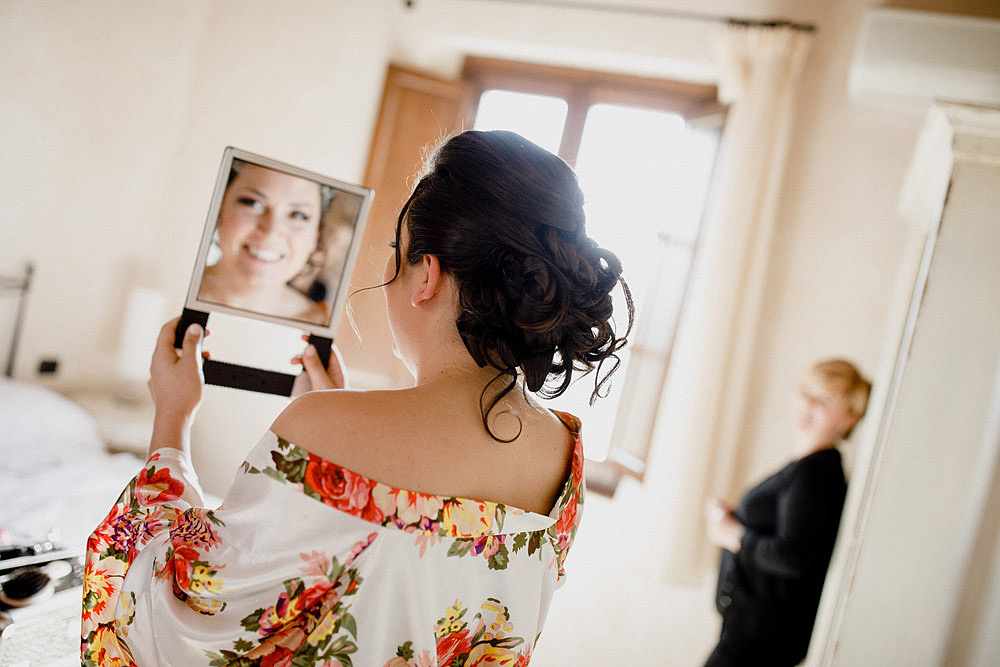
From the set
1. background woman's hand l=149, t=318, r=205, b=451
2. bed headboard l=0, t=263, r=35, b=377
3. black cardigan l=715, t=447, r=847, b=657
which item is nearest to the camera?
background woman's hand l=149, t=318, r=205, b=451

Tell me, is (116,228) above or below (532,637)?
above

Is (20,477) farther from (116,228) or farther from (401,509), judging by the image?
(401,509)

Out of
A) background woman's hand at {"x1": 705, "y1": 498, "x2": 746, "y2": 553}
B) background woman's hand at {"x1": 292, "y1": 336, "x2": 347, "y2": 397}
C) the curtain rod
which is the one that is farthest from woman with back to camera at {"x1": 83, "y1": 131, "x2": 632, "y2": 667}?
the curtain rod

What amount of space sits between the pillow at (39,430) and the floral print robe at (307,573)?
5.85 feet

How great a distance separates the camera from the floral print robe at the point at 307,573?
736 millimetres

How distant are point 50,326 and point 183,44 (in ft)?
4.64

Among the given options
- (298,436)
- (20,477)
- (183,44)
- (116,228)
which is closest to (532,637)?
(298,436)

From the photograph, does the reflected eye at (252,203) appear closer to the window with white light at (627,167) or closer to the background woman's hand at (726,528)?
the background woman's hand at (726,528)

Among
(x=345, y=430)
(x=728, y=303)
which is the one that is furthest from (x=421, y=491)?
(x=728, y=303)

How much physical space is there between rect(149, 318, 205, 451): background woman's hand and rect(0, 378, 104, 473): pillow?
166cm

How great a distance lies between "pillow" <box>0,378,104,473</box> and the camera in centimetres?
231

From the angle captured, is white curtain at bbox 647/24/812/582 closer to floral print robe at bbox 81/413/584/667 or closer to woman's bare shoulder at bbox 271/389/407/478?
floral print robe at bbox 81/413/584/667

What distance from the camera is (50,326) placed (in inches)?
112

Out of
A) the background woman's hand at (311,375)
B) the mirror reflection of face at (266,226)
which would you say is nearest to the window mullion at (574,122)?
the mirror reflection of face at (266,226)
